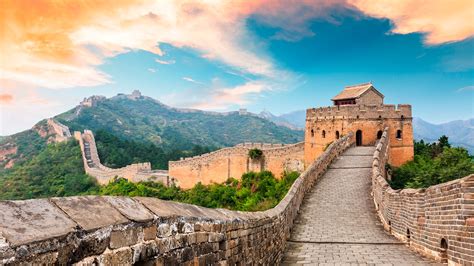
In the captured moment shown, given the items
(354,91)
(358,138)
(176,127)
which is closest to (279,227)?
(358,138)

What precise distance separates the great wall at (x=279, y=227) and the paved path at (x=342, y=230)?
0.02 m

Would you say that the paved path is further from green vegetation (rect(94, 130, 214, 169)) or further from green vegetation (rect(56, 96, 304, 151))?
green vegetation (rect(56, 96, 304, 151))

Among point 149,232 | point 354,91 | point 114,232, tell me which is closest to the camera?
point 114,232

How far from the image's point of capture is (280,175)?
30516mm

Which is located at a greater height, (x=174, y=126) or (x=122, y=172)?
(x=174, y=126)

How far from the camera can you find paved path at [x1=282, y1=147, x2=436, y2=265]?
772 cm

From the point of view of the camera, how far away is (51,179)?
4925cm

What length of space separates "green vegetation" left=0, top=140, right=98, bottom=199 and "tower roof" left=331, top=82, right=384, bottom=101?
2997 centimetres

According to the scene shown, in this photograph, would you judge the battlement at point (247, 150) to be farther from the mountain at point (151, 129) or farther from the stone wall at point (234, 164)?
the mountain at point (151, 129)

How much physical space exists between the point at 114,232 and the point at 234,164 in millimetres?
32437

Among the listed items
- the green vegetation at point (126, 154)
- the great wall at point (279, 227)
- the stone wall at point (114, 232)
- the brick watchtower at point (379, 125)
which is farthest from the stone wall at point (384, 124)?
the green vegetation at point (126, 154)

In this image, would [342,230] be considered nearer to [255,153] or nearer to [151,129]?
[255,153]

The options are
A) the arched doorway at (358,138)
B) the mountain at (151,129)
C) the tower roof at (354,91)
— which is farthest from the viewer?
the mountain at (151,129)

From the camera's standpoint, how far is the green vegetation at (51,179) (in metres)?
44.0
